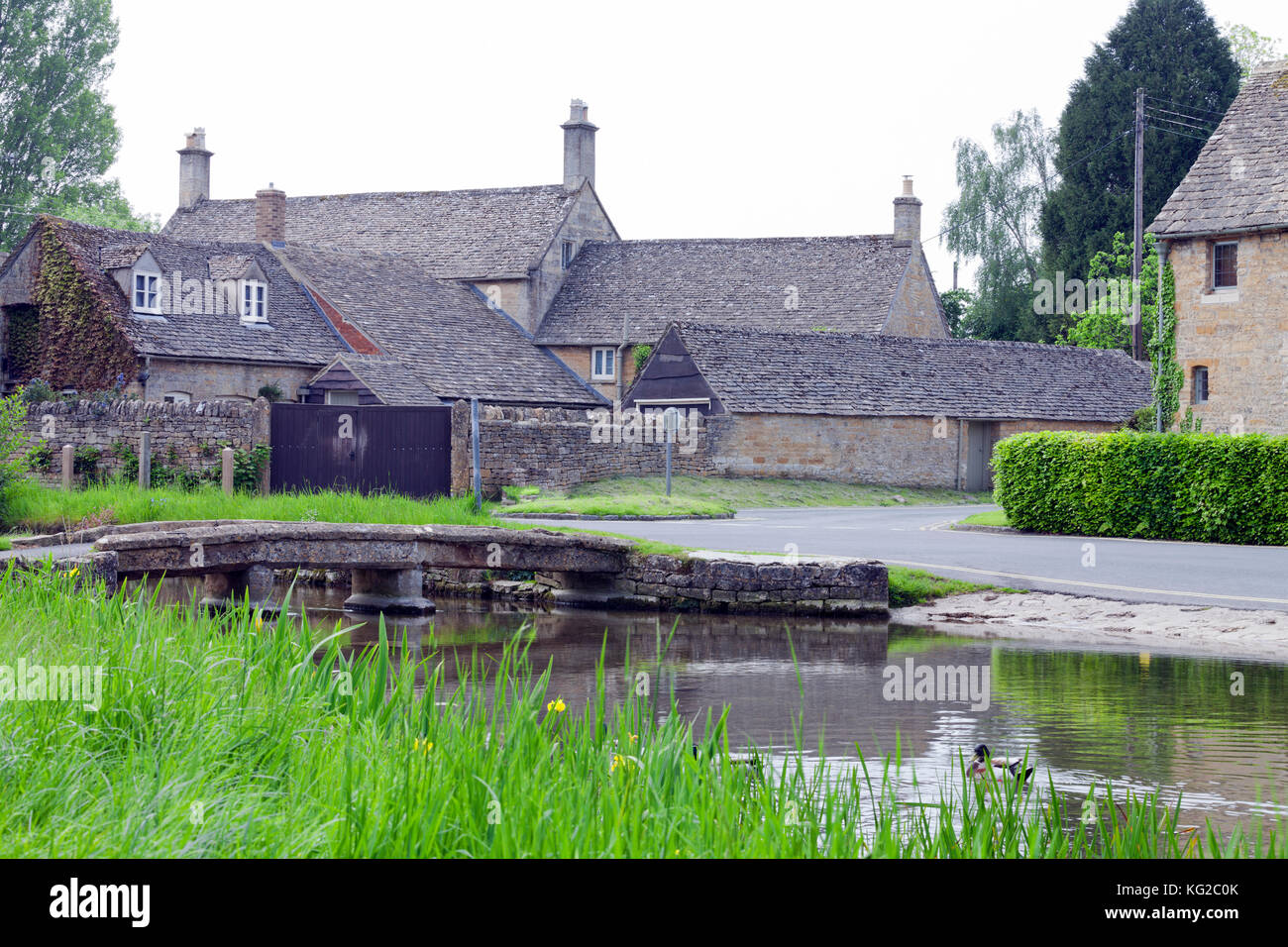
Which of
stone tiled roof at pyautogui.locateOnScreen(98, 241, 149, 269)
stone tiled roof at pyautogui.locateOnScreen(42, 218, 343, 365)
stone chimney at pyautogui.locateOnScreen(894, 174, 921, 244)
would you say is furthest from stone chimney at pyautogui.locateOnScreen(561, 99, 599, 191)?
stone tiled roof at pyautogui.locateOnScreen(98, 241, 149, 269)

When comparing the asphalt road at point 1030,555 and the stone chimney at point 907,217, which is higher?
the stone chimney at point 907,217

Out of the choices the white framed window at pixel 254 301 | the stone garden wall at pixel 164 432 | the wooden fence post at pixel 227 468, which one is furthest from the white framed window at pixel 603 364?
the wooden fence post at pixel 227 468

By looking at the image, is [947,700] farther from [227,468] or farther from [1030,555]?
[227,468]

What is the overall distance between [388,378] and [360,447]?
1184cm

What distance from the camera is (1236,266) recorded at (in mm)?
31375

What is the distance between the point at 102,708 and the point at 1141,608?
13009 mm

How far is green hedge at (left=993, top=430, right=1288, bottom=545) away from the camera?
76.8ft

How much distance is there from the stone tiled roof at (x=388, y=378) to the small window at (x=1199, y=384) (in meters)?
21.0

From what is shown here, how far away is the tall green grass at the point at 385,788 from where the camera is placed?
4.94 meters

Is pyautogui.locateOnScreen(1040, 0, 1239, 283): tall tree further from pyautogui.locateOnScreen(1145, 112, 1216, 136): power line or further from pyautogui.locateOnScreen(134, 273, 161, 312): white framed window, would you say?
pyautogui.locateOnScreen(134, 273, 161, 312): white framed window

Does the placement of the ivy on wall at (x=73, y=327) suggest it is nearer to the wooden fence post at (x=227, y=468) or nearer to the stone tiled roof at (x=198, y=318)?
the stone tiled roof at (x=198, y=318)
